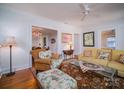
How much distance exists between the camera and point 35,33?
6.07 meters

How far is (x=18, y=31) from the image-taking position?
8.64 feet

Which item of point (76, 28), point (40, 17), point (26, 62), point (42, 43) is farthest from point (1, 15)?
point (42, 43)

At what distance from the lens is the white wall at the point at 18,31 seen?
2.24 m

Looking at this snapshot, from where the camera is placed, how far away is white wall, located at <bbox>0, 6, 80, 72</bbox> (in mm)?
2242

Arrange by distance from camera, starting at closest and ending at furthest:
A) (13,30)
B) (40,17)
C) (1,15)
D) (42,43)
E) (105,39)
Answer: (1,15)
(13,30)
(40,17)
(105,39)
(42,43)

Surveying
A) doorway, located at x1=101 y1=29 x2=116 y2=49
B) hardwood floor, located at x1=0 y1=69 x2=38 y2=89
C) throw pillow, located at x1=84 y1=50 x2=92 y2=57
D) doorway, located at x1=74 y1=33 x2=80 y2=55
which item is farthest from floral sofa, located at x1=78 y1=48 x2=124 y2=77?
doorway, located at x1=74 y1=33 x2=80 y2=55

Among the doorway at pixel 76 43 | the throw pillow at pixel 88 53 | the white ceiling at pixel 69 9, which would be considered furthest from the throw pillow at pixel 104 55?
the doorway at pixel 76 43

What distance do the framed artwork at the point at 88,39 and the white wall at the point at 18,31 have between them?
8.71ft

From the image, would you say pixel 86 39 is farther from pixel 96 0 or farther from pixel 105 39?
pixel 96 0

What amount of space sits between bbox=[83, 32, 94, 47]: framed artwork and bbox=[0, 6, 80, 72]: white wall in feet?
8.71

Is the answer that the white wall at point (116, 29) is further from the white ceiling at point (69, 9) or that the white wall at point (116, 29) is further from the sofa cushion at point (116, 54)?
the sofa cushion at point (116, 54)

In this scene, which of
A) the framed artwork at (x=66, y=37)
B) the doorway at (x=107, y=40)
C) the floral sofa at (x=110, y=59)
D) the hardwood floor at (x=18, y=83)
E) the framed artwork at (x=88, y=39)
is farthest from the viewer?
the framed artwork at (x=88, y=39)

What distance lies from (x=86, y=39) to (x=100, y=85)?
12.7ft

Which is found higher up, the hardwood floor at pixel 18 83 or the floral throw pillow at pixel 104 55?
the floral throw pillow at pixel 104 55
